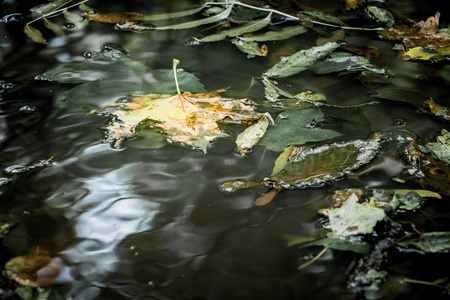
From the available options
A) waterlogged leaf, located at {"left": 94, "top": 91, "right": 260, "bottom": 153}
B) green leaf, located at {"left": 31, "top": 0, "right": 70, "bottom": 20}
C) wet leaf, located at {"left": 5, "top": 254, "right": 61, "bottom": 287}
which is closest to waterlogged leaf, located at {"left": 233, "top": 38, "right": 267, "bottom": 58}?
waterlogged leaf, located at {"left": 94, "top": 91, "right": 260, "bottom": 153}

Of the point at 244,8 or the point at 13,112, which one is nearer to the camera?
the point at 13,112

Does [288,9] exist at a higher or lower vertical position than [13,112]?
higher

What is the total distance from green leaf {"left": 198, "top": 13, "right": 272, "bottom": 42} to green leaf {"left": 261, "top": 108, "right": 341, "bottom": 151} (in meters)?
0.60

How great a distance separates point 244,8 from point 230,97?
2.52ft

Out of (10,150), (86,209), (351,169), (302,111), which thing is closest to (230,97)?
(302,111)

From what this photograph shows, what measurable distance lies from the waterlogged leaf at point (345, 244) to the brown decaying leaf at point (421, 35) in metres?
1.09

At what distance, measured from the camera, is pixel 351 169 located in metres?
1.10

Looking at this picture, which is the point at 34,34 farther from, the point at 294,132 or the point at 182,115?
the point at 294,132

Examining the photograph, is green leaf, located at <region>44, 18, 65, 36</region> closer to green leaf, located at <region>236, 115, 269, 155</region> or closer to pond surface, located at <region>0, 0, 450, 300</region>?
pond surface, located at <region>0, 0, 450, 300</region>

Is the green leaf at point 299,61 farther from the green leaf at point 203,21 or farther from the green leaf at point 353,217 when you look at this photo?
the green leaf at point 353,217

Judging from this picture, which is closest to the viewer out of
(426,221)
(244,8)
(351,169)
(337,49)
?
(426,221)

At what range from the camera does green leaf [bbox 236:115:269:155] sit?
1.20 m

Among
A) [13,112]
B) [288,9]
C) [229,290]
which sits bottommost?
[229,290]

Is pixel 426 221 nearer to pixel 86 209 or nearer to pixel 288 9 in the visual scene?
pixel 86 209
